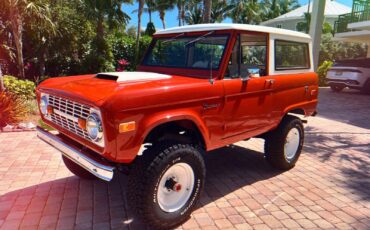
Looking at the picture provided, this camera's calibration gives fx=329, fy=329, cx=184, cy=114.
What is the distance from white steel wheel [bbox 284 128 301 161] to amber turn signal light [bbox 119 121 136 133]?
2.82 meters

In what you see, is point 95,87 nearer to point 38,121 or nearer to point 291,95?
point 291,95

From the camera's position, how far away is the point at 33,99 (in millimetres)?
8922

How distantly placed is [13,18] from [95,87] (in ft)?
25.8

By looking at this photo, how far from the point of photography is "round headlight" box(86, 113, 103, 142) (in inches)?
110

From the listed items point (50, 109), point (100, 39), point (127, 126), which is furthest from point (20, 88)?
point (127, 126)

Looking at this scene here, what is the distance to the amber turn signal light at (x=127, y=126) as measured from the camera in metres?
2.82

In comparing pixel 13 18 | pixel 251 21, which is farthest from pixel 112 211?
pixel 251 21

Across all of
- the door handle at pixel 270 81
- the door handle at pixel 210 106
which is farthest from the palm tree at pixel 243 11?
the door handle at pixel 210 106

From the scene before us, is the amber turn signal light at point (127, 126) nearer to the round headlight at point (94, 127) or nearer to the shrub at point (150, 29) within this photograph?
the round headlight at point (94, 127)

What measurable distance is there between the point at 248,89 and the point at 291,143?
160 cm

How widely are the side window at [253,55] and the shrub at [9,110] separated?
511 cm

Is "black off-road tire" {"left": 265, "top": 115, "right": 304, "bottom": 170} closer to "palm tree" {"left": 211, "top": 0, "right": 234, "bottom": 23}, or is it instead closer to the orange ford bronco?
the orange ford bronco

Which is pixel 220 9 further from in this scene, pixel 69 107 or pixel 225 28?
pixel 69 107

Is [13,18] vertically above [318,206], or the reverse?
[13,18]
